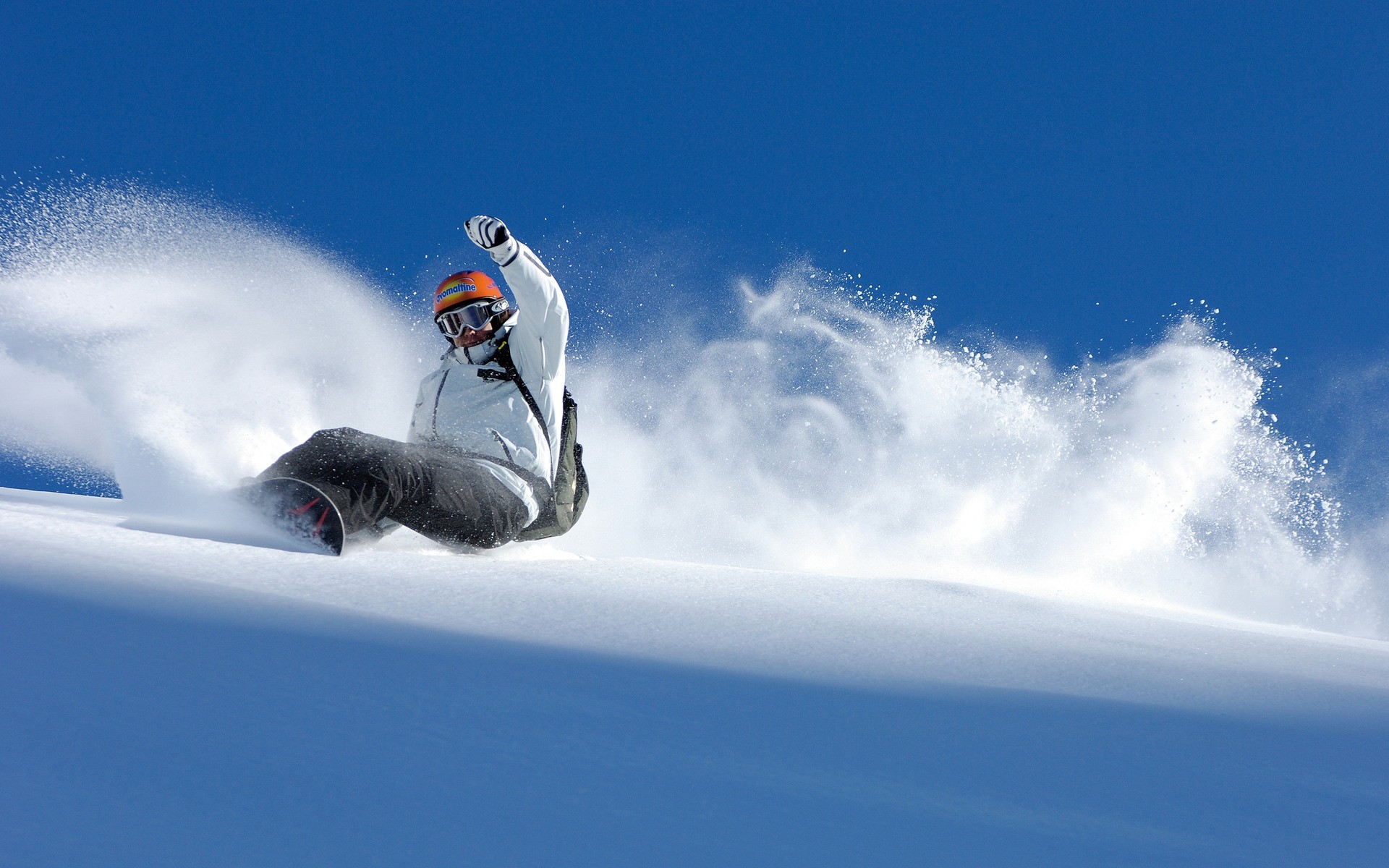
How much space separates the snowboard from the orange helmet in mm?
1350

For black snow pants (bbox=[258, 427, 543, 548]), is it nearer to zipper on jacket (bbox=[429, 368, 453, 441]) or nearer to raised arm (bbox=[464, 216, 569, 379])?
zipper on jacket (bbox=[429, 368, 453, 441])

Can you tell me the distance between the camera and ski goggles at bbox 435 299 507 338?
14.7 feet

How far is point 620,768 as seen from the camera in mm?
1206

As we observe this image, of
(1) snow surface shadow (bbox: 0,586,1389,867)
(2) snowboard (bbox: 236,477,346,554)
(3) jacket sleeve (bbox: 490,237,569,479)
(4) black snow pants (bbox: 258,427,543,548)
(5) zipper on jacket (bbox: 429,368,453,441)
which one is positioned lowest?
(1) snow surface shadow (bbox: 0,586,1389,867)

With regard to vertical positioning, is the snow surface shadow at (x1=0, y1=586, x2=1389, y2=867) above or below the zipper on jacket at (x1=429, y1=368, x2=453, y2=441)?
below

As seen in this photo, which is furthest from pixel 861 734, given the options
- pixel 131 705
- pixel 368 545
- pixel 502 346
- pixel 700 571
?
pixel 502 346

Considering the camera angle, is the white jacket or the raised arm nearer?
the raised arm

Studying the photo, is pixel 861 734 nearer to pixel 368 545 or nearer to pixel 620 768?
pixel 620 768

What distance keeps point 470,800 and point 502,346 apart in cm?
364

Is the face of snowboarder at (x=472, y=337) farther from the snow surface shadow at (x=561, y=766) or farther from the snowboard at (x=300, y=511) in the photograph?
the snow surface shadow at (x=561, y=766)

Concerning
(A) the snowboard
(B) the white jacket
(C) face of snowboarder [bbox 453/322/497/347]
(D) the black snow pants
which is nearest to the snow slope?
(A) the snowboard

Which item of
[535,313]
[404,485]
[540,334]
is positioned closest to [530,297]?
[535,313]

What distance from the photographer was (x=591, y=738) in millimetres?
1312

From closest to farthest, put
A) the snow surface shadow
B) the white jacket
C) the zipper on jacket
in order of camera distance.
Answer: the snow surface shadow
the white jacket
the zipper on jacket
